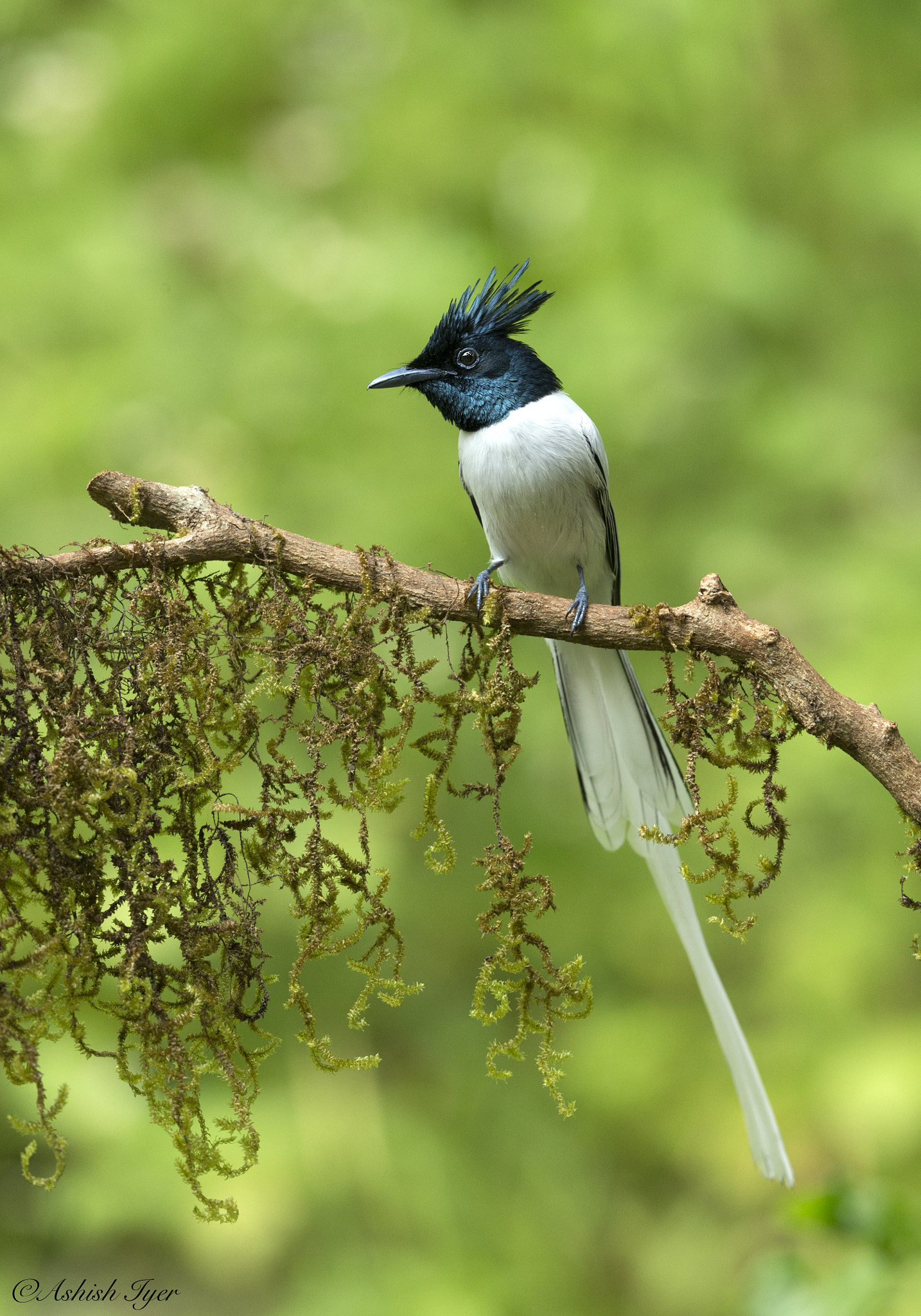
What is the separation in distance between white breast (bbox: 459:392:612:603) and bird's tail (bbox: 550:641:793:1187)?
0.84ft

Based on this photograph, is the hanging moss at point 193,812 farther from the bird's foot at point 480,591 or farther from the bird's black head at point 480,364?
the bird's black head at point 480,364

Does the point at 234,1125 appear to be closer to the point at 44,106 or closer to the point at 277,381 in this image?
the point at 277,381

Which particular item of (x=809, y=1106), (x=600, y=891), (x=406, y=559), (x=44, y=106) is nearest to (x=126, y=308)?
(x=44, y=106)

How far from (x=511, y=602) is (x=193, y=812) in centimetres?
57

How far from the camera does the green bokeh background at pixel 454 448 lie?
11.4 ft

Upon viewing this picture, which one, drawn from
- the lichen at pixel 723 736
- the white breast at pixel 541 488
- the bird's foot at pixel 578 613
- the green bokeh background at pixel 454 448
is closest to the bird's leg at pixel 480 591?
the bird's foot at pixel 578 613

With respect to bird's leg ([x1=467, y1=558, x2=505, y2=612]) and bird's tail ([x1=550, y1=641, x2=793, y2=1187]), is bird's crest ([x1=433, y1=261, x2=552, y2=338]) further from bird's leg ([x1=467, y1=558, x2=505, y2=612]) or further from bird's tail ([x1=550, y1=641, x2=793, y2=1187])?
bird's leg ([x1=467, y1=558, x2=505, y2=612])

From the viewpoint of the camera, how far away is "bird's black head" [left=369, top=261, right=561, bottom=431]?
2.52 metres

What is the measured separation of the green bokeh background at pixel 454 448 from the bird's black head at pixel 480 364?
0.92 m

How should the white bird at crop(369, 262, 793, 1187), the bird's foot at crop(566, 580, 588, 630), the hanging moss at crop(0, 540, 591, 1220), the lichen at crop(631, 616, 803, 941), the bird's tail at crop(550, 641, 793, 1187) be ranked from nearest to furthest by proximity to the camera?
the hanging moss at crop(0, 540, 591, 1220) < the lichen at crop(631, 616, 803, 941) < the bird's foot at crop(566, 580, 588, 630) < the bird's tail at crop(550, 641, 793, 1187) < the white bird at crop(369, 262, 793, 1187)

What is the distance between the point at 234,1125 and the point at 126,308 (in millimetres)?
2832

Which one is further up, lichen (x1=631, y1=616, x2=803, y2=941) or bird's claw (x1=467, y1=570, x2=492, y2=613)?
bird's claw (x1=467, y1=570, x2=492, y2=613)

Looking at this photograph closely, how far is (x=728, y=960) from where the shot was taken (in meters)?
4.12

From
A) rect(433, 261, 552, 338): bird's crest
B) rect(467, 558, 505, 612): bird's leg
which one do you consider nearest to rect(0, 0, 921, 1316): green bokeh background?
rect(433, 261, 552, 338): bird's crest
